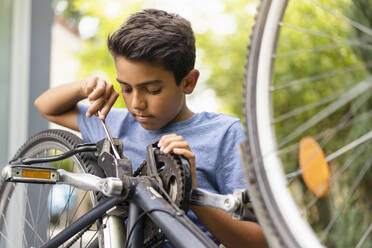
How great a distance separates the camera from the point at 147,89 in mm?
1099

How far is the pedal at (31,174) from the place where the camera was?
3.38ft

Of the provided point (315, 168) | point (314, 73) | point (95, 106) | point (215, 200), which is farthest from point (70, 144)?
point (314, 73)

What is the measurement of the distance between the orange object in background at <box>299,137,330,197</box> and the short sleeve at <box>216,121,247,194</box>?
0.35 m

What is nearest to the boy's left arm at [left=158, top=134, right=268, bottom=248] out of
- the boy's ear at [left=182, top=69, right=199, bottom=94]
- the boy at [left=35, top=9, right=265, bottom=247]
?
the boy at [left=35, top=9, right=265, bottom=247]

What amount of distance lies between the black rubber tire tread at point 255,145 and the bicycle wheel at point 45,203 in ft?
1.31

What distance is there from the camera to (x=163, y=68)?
112cm

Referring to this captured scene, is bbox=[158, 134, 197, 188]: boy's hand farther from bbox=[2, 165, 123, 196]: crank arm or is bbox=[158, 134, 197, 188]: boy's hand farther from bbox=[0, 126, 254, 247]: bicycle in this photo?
bbox=[2, 165, 123, 196]: crank arm

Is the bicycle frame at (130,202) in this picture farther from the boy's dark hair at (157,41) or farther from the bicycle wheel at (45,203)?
the boy's dark hair at (157,41)

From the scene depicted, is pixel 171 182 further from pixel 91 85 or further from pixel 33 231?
pixel 33 231

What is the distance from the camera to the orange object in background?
2.51ft

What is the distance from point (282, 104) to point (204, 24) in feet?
7.19

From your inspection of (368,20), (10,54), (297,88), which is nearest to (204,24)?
(297,88)

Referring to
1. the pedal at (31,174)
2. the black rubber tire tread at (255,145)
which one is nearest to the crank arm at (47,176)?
the pedal at (31,174)

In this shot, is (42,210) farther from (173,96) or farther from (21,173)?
(173,96)
